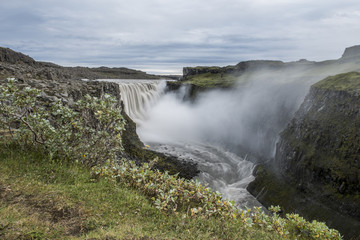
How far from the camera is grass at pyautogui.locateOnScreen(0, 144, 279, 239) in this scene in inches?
215

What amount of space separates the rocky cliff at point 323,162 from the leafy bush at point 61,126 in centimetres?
2017

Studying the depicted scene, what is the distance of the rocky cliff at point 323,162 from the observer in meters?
20.2

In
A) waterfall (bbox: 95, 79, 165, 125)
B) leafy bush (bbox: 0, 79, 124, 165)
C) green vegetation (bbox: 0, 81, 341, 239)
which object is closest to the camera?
green vegetation (bbox: 0, 81, 341, 239)

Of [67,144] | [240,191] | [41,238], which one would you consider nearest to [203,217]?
[41,238]

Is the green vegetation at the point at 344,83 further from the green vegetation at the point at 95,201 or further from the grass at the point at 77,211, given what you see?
the grass at the point at 77,211

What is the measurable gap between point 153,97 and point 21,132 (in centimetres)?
5330

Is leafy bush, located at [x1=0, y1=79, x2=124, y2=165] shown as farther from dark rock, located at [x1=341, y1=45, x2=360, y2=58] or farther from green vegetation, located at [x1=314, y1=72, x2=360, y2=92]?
dark rock, located at [x1=341, y1=45, x2=360, y2=58]

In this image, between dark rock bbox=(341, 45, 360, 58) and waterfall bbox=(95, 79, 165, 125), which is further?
dark rock bbox=(341, 45, 360, 58)

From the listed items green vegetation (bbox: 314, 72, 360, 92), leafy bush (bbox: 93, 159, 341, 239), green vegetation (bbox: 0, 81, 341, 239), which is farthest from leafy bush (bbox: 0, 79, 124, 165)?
green vegetation (bbox: 314, 72, 360, 92)

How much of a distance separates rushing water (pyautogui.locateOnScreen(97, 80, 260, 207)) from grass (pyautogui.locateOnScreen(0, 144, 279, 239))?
15251 millimetres

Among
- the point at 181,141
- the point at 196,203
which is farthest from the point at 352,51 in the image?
the point at 196,203

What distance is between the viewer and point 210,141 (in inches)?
1980

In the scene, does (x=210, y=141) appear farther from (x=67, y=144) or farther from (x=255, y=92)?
(x=67, y=144)

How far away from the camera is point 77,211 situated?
20.5ft
